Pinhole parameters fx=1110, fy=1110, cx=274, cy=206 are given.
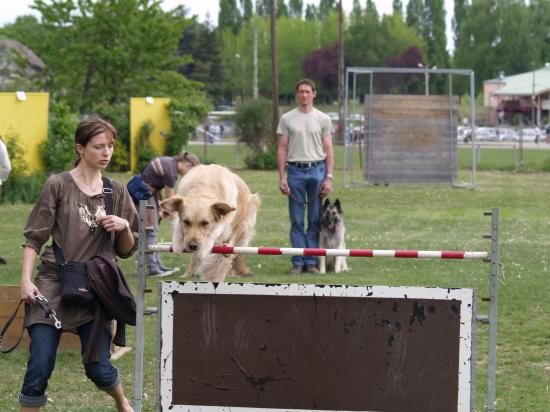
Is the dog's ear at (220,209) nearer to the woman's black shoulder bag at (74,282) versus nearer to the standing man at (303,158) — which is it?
the woman's black shoulder bag at (74,282)

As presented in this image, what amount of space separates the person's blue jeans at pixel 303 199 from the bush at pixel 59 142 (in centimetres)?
1182

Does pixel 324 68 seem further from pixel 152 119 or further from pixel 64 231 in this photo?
pixel 64 231

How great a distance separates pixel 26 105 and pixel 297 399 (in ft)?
64.8

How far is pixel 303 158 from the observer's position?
12922 millimetres

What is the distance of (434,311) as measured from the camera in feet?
18.4

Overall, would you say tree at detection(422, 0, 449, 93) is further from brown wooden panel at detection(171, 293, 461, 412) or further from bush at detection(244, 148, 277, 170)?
brown wooden panel at detection(171, 293, 461, 412)

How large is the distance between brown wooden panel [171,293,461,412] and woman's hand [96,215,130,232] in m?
0.46

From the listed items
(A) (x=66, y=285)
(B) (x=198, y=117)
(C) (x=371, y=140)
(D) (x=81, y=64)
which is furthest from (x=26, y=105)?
(D) (x=81, y=64)

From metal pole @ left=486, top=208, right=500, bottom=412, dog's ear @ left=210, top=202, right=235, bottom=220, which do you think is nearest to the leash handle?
metal pole @ left=486, top=208, right=500, bottom=412

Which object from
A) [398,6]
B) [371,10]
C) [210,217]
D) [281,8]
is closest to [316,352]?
[210,217]

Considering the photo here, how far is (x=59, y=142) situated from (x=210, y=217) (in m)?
16.9

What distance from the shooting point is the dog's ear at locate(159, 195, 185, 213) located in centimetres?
838

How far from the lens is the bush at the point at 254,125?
3775 cm

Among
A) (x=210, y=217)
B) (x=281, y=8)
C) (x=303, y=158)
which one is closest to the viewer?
(x=210, y=217)
